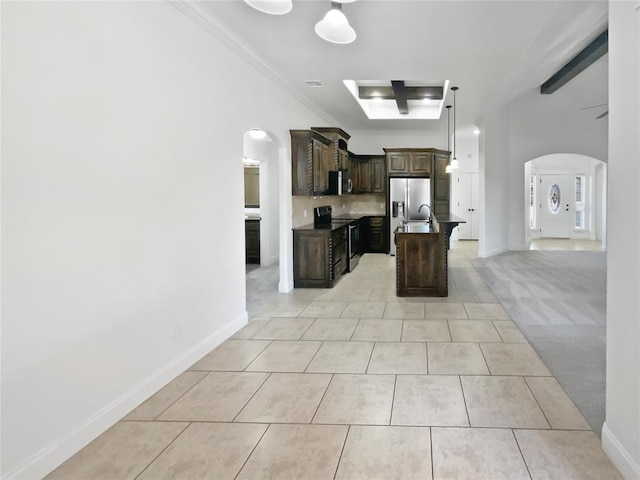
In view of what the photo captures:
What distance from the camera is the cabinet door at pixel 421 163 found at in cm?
1016

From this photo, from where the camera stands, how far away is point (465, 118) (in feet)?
30.6

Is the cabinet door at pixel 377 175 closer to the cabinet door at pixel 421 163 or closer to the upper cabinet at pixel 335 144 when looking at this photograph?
the cabinet door at pixel 421 163

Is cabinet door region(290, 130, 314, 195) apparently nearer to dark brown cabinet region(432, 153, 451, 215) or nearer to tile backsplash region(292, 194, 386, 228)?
tile backsplash region(292, 194, 386, 228)

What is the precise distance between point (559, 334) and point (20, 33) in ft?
15.0

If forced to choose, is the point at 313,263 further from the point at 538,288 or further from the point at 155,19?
the point at 155,19

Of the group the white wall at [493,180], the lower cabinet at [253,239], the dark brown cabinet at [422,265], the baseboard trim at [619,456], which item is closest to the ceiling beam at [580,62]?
the white wall at [493,180]

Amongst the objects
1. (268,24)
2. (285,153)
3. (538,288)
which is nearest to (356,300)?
(285,153)

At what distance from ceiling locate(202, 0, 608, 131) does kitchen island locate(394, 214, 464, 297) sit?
204cm

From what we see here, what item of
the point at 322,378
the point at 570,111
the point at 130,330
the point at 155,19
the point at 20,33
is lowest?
the point at 322,378

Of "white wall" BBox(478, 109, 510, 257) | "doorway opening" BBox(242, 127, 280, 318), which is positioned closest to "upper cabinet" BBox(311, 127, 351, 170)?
"doorway opening" BBox(242, 127, 280, 318)

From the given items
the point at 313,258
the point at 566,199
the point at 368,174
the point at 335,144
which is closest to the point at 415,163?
the point at 368,174

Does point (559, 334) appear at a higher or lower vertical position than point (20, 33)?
lower

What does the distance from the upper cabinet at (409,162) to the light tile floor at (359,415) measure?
6158 mm

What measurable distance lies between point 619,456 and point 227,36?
4.10 m
